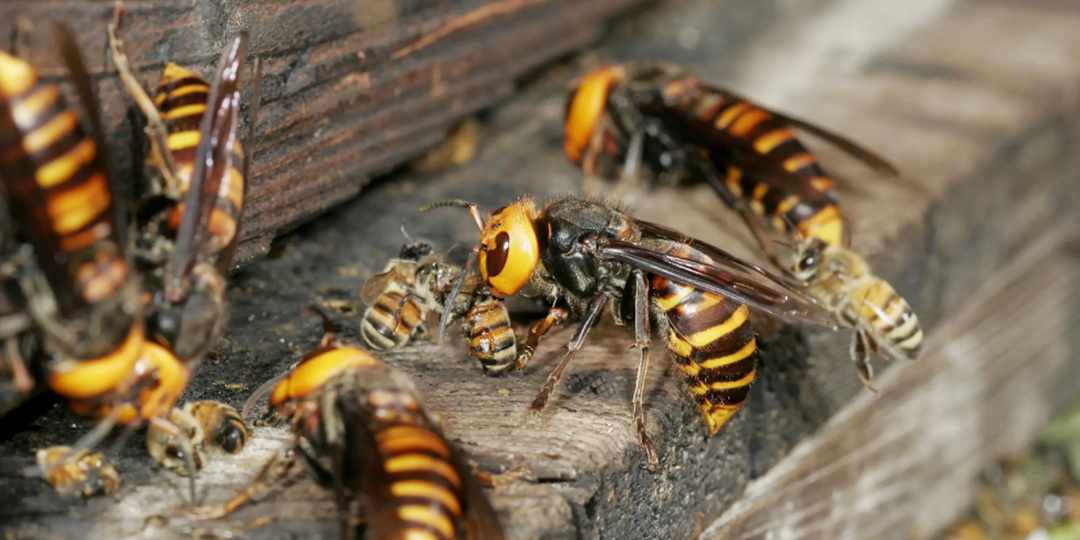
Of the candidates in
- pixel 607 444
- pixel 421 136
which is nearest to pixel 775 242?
pixel 421 136

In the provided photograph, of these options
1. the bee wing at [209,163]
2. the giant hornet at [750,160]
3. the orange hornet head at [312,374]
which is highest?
the bee wing at [209,163]

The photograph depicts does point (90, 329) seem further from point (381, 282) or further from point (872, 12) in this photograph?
point (872, 12)

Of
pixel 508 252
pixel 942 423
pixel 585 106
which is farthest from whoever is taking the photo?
pixel 585 106

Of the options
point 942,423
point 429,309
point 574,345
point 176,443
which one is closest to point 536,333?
point 574,345

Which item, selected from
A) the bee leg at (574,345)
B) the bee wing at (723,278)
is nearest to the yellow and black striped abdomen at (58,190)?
the bee leg at (574,345)

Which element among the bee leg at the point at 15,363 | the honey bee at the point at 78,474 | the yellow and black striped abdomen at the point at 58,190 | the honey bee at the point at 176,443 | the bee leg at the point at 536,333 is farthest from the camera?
the bee leg at the point at 536,333

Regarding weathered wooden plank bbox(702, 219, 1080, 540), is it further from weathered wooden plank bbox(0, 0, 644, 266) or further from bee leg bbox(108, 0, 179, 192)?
bee leg bbox(108, 0, 179, 192)

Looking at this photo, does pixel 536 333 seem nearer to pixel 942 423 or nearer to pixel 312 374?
pixel 312 374

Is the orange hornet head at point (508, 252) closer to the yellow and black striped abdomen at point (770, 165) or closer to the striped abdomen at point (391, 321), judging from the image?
the striped abdomen at point (391, 321)
